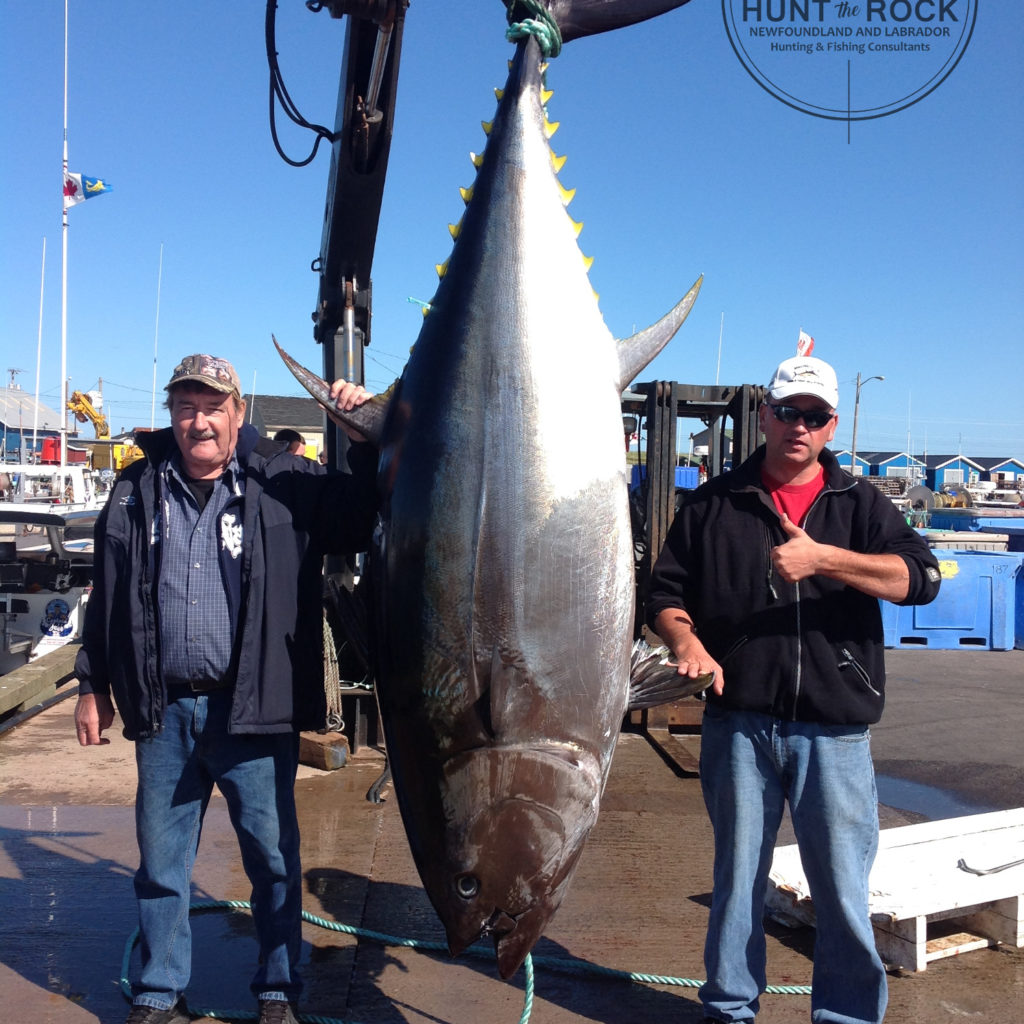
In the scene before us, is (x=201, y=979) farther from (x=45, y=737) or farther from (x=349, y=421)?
(x=45, y=737)

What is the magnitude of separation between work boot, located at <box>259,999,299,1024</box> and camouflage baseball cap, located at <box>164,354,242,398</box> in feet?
4.92

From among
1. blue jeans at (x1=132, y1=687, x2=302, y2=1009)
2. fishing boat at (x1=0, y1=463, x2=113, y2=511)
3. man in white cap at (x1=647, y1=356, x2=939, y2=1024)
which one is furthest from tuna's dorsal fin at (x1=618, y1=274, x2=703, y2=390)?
fishing boat at (x1=0, y1=463, x2=113, y2=511)

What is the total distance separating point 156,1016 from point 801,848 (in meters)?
1.62

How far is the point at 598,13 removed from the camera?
7.14 ft

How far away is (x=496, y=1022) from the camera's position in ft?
7.96

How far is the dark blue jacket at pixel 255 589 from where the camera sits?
220cm

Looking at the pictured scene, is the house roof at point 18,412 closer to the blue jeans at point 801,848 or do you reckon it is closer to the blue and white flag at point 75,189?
the blue and white flag at point 75,189

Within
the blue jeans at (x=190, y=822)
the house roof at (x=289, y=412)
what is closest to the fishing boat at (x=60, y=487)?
the blue jeans at (x=190, y=822)

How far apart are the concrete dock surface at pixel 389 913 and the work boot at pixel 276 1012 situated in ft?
0.65

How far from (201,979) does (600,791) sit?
5.21 feet

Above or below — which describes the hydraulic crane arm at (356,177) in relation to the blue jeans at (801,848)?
above

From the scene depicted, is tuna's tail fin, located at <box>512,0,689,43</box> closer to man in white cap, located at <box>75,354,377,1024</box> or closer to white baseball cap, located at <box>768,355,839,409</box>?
white baseball cap, located at <box>768,355,839,409</box>

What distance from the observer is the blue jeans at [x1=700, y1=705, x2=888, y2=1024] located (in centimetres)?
210

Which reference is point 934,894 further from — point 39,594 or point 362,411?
point 39,594
